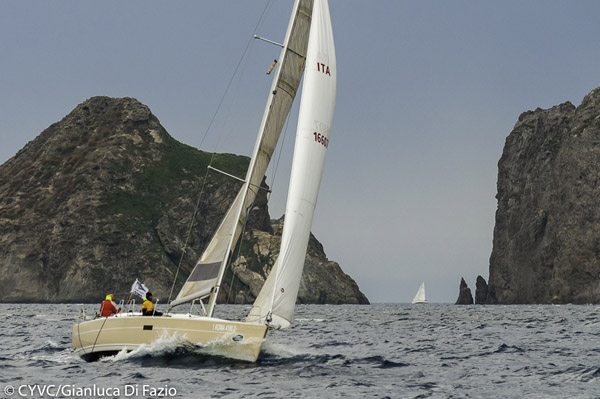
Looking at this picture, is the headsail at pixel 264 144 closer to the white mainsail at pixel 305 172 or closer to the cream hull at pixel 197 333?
the white mainsail at pixel 305 172

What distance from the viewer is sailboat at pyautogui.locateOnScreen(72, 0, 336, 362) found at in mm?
23062

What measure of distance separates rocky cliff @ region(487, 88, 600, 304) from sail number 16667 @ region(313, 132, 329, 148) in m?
154

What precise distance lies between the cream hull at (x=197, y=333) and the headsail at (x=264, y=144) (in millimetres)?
1765

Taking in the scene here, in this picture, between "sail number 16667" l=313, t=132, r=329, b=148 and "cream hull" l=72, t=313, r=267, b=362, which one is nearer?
"cream hull" l=72, t=313, r=267, b=362

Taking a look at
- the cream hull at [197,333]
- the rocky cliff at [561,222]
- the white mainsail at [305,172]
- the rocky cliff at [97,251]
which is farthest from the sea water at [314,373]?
the rocky cliff at [561,222]

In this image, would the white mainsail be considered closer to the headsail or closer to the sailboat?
the sailboat

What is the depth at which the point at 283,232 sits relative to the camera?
944 inches

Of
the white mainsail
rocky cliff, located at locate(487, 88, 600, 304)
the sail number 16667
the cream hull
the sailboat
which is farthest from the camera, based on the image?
rocky cliff, located at locate(487, 88, 600, 304)

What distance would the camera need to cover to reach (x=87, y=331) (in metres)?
25.7

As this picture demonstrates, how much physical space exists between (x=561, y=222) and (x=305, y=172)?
166008 mm

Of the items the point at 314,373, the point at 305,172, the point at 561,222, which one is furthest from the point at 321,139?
the point at 561,222

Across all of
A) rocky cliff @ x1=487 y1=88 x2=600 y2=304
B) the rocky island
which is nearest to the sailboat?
the rocky island

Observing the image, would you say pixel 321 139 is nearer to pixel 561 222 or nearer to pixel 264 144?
pixel 264 144

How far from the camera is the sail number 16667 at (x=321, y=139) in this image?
23.8 meters
